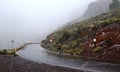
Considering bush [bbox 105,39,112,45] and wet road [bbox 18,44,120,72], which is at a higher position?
bush [bbox 105,39,112,45]

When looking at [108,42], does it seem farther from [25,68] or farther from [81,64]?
[25,68]

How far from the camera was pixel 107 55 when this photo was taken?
132 feet

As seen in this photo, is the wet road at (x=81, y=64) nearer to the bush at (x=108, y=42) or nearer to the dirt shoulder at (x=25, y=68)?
the dirt shoulder at (x=25, y=68)

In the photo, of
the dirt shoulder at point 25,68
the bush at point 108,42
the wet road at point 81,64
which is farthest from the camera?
the bush at point 108,42

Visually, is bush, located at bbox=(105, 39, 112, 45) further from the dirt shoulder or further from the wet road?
the dirt shoulder

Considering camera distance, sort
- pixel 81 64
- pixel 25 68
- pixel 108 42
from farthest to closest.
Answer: pixel 108 42 < pixel 81 64 < pixel 25 68

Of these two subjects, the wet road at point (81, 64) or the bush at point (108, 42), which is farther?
the bush at point (108, 42)

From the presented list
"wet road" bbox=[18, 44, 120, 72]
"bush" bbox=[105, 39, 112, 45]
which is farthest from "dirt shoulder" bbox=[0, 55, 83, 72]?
"bush" bbox=[105, 39, 112, 45]

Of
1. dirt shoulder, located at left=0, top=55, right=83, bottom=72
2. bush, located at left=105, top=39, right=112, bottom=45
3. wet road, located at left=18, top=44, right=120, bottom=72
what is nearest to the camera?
dirt shoulder, located at left=0, top=55, right=83, bottom=72

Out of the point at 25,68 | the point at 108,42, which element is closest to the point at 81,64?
the point at 25,68

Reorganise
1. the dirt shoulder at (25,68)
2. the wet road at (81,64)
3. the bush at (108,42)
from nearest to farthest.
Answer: the dirt shoulder at (25,68), the wet road at (81,64), the bush at (108,42)

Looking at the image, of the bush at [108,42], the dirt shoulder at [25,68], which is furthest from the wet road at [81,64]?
the bush at [108,42]

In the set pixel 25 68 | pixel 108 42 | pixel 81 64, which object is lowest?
→ pixel 81 64

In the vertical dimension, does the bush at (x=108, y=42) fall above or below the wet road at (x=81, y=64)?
above
